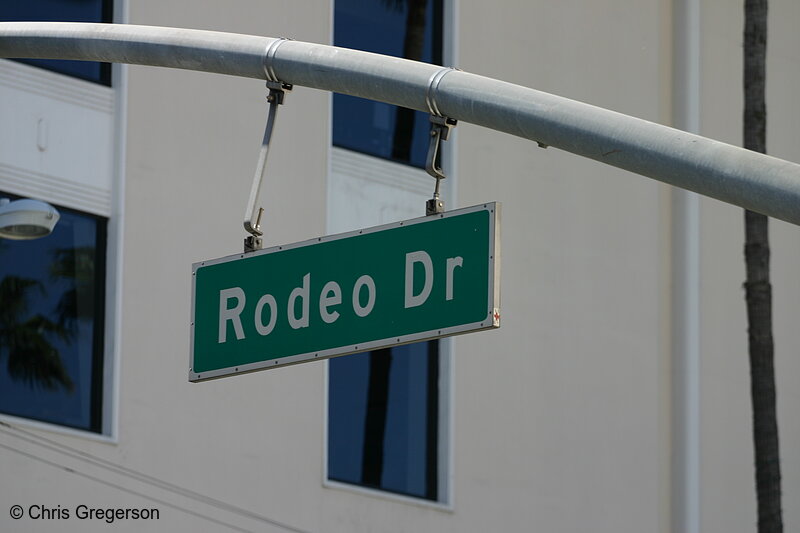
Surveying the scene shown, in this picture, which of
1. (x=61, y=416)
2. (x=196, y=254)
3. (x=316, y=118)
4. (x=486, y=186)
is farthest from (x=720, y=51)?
(x=61, y=416)

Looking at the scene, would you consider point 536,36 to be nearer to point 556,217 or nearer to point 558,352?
point 556,217

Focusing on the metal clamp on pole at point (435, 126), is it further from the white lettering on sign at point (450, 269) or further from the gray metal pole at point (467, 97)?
the white lettering on sign at point (450, 269)

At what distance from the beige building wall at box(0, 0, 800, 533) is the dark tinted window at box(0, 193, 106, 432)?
0.83 ft

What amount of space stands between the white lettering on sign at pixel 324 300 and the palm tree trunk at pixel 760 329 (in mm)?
11663

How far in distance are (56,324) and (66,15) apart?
3021mm

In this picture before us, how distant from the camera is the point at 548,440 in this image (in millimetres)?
19734

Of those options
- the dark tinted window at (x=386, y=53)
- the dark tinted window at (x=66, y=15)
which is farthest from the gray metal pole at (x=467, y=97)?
the dark tinted window at (x=386, y=53)

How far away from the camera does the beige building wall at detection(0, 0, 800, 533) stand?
1600cm

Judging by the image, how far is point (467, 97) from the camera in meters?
6.33

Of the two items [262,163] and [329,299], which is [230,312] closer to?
[329,299]

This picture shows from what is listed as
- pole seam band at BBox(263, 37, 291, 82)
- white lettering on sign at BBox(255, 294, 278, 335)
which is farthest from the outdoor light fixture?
pole seam band at BBox(263, 37, 291, 82)

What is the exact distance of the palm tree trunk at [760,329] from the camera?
1797cm

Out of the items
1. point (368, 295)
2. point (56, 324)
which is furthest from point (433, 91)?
point (56, 324)

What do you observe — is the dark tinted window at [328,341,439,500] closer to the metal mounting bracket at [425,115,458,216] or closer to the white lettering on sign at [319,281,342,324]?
the white lettering on sign at [319,281,342,324]
